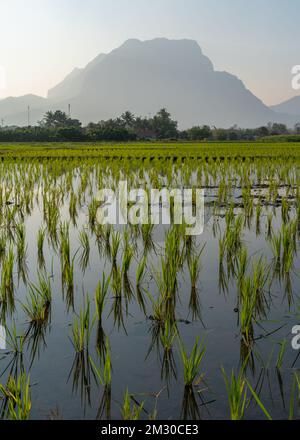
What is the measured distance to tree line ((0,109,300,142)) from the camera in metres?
41.9

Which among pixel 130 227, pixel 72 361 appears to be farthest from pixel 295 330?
pixel 130 227

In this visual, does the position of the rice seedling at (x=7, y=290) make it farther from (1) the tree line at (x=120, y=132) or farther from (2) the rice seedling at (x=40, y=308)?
(1) the tree line at (x=120, y=132)

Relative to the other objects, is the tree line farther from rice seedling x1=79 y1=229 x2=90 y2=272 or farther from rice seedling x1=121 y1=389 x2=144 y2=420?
rice seedling x1=121 y1=389 x2=144 y2=420

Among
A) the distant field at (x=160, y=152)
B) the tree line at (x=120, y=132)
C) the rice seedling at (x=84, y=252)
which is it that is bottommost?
the rice seedling at (x=84, y=252)

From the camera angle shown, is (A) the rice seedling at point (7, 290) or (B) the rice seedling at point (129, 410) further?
(A) the rice seedling at point (7, 290)

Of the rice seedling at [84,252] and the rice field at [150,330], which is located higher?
the rice seedling at [84,252]

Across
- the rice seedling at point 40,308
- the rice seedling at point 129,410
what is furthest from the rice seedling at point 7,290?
the rice seedling at point 129,410

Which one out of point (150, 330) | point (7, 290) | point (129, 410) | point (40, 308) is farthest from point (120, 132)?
point (129, 410)

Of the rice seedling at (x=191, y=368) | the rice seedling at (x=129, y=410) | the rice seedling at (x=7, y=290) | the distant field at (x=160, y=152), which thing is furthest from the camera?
the distant field at (x=160, y=152)

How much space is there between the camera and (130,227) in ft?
17.7

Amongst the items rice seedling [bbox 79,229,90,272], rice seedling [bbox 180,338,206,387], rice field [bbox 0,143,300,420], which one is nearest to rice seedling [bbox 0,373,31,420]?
rice field [bbox 0,143,300,420]

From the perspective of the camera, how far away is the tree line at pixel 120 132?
41938 mm

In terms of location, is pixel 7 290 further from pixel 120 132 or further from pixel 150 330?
pixel 120 132

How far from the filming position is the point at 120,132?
42.9 meters
